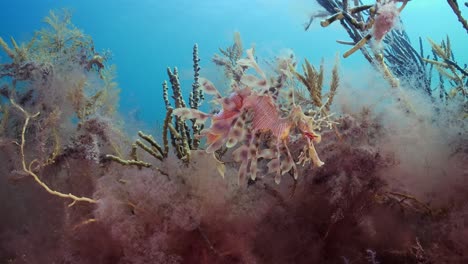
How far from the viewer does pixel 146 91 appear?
272ft

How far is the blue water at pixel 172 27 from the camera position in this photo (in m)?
53.9

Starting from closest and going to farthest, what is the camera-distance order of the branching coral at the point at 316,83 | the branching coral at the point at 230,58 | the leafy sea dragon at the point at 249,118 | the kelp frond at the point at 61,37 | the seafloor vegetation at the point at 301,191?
the leafy sea dragon at the point at 249,118
the seafloor vegetation at the point at 301,191
the branching coral at the point at 316,83
the branching coral at the point at 230,58
the kelp frond at the point at 61,37

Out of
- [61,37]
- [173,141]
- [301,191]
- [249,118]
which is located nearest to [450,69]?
[301,191]

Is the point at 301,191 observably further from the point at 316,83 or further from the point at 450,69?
the point at 450,69

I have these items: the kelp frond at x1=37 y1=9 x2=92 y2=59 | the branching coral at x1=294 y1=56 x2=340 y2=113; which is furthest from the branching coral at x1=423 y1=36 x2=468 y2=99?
the kelp frond at x1=37 y1=9 x2=92 y2=59

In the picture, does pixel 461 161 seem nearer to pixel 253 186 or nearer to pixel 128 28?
pixel 253 186

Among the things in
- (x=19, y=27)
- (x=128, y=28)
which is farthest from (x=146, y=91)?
(x=19, y=27)

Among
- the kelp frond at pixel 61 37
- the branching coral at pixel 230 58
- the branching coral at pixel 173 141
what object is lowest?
the branching coral at pixel 173 141

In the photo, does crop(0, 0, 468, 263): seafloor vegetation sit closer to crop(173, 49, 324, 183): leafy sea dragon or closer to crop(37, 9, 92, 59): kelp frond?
crop(173, 49, 324, 183): leafy sea dragon

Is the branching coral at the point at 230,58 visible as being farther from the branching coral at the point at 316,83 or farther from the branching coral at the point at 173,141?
the branching coral at the point at 316,83

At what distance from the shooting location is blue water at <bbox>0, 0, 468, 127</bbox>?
177 feet

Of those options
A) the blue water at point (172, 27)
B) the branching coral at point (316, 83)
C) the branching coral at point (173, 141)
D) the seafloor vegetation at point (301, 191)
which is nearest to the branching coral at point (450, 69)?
the seafloor vegetation at point (301, 191)

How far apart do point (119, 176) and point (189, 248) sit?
0.87 meters

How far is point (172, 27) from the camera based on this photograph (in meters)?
73.3
